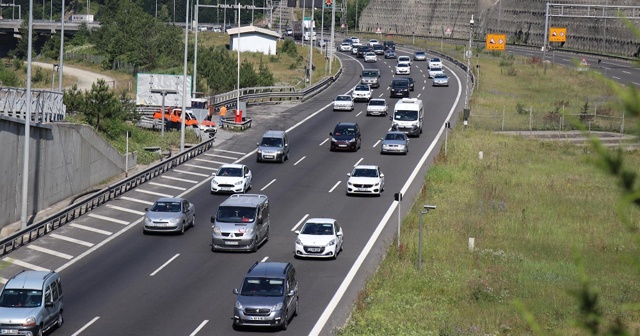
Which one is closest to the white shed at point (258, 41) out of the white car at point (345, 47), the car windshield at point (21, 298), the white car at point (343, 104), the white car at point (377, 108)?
the white car at point (345, 47)

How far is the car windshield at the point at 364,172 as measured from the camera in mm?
48125

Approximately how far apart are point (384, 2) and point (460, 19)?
28.7 m

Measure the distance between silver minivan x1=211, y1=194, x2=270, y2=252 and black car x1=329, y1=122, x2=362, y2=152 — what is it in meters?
22.5

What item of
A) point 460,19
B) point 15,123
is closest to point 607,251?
point 15,123

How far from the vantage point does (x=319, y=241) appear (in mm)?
36281

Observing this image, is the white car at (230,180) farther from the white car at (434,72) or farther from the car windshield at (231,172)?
the white car at (434,72)

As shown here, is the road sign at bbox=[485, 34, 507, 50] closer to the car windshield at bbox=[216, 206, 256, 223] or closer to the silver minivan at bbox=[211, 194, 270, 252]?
the silver minivan at bbox=[211, 194, 270, 252]

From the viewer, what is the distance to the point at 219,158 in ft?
192

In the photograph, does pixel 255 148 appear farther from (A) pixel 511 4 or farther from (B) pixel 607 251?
(A) pixel 511 4

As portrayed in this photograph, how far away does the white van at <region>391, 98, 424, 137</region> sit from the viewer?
2559 inches

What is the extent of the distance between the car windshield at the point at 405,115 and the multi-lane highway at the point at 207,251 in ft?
5.07

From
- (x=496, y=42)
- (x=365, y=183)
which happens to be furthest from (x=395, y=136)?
(x=496, y=42)

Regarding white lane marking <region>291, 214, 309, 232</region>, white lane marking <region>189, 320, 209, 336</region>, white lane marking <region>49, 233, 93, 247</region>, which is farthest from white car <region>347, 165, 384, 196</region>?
white lane marking <region>189, 320, 209, 336</region>

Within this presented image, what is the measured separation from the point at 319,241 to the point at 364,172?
12582 millimetres
